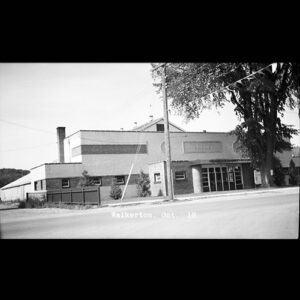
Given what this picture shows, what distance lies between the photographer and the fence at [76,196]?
51.8 ft

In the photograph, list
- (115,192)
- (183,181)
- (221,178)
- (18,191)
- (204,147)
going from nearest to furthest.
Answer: (115,192)
(183,181)
(221,178)
(18,191)
(204,147)

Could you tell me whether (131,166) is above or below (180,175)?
above

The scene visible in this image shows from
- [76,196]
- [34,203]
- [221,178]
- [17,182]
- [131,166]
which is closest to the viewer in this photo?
[76,196]

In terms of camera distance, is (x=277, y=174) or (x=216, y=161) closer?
(x=277, y=174)

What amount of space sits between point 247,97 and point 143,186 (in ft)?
30.0

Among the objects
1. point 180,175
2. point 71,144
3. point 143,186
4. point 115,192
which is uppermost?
point 71,144

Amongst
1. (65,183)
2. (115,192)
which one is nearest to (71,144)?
(65,183)

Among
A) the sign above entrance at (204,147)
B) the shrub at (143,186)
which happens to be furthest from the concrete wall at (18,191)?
the sign above entrance at (204,147)

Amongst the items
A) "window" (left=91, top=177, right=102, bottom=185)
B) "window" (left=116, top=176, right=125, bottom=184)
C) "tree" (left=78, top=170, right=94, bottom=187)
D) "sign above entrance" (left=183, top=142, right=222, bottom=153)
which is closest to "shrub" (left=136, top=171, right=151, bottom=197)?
"window" (left=116, top=176, right=125, bottom=184)

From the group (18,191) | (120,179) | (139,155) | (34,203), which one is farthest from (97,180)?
(34,203)

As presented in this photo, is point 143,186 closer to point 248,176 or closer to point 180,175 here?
point 180,175

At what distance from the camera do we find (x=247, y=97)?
61.2 ft

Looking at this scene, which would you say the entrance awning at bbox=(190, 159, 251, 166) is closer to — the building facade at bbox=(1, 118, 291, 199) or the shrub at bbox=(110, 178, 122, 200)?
the building facade at bbox=(1, 118, 291, 199)
